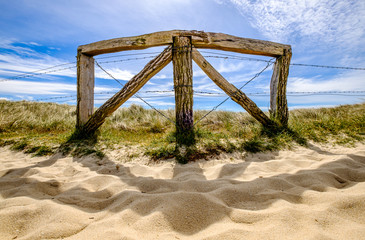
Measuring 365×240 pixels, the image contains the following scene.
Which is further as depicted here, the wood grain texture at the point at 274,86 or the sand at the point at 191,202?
the wood grain texture at the point at 274,86

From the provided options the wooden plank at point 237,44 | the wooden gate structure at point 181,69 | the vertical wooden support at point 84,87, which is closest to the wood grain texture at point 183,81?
the wooden gate structure at point 181,69

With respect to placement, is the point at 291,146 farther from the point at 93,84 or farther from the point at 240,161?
the point at 93,84

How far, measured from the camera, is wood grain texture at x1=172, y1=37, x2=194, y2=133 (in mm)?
3654

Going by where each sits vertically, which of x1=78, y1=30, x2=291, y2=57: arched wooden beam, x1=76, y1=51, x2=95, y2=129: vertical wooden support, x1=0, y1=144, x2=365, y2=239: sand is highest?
x1=78, y1=30, x2=291, y2=57: arched wooden beam

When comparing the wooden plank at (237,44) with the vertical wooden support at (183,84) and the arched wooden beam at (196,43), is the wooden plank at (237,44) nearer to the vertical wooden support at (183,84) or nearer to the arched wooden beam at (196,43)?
the arched wooden beam at (196,43)

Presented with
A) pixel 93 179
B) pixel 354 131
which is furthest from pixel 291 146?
pixel 93 179

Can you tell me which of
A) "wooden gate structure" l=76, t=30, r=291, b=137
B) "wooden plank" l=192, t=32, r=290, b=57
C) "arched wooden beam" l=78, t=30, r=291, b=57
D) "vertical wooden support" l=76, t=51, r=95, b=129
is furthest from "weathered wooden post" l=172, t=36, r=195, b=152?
"vertical wooden support" l=76, t=51, r=95, b=129

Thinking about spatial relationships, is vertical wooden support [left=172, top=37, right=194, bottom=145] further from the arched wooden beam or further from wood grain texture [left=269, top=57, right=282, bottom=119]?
wood grain texture [left=269, top=57, right=282, bottom=119]

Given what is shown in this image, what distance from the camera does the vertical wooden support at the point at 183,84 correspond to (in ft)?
12.0

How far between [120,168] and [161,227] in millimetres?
1643

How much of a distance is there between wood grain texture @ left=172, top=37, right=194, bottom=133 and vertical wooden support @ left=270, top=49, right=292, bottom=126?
7.17ft

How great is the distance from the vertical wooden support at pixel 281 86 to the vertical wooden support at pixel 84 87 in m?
4.46

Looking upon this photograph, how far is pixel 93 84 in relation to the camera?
14.7 feet

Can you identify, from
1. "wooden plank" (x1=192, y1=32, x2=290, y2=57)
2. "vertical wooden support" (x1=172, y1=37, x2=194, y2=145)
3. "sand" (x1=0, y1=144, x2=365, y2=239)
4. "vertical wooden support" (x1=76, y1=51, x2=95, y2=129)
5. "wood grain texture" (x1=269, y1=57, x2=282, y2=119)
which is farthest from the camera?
"wood grain texture" (x1=269, y1=57, x2=282, y2=119)
